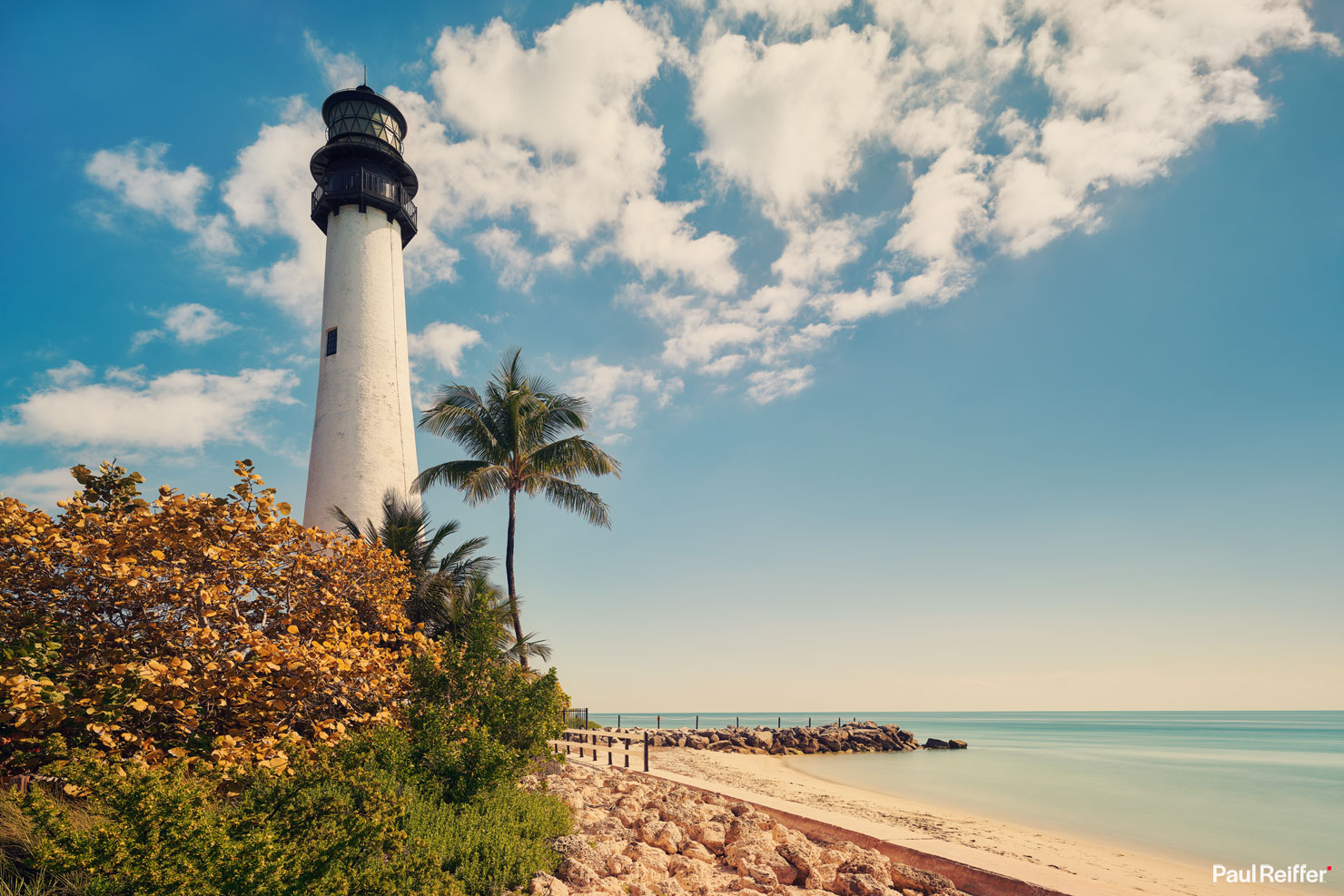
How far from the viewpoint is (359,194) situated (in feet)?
60.4

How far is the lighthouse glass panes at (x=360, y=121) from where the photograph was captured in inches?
771

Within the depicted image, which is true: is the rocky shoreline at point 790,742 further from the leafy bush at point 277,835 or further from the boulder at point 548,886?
the boulder at point 548,886

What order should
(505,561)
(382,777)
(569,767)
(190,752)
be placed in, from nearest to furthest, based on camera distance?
(382,777) → (190,752) → (569,767) → (505,561)

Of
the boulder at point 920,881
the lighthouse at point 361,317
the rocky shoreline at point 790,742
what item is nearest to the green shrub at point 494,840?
the boulder at point 920,881

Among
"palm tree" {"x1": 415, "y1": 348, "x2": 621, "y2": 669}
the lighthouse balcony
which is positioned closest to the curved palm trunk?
"palm tree" {"x1": 415, "y1": 348, "x2": 621, "y2": 669}

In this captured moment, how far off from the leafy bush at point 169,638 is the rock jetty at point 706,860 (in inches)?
113

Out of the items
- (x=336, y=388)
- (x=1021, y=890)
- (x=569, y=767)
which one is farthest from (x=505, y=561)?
(x=1021, y=890)

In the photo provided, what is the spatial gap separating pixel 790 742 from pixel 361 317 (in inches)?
1232

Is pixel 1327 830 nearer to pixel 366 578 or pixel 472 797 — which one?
pixel 472 797

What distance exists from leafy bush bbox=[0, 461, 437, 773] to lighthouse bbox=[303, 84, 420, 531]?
8.54 m

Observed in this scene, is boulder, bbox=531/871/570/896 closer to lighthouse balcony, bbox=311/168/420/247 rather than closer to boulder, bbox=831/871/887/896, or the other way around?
boulder, bbox=831/871/887/896

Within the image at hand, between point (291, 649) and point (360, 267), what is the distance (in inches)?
540

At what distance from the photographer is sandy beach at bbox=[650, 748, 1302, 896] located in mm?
6359

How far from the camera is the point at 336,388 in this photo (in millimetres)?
16969
